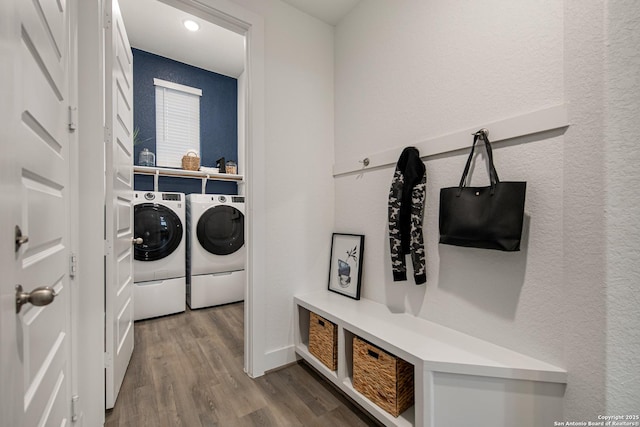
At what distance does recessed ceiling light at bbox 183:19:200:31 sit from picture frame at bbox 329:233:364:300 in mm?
2549

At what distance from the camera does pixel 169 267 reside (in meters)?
2.76

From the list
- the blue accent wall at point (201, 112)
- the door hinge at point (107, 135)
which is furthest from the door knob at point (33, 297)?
the blue accent wall at point (201, 112)

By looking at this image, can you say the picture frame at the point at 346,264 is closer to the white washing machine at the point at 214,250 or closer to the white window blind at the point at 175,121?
the white washing machine at the point at 214,250

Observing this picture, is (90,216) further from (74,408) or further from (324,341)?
(324,341)

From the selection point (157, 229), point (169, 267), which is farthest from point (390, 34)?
point (169, 267)

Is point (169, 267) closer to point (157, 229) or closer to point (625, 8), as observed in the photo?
point (157, 229)

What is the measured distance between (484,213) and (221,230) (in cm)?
262

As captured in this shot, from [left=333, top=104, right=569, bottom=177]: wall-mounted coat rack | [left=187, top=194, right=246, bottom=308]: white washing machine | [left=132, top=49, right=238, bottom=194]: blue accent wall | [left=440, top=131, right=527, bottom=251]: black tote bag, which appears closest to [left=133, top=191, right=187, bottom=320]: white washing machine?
[left=187, top=194, right=246, bottom=308]: white washing machine

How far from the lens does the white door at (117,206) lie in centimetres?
141

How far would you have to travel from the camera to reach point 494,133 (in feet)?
4.00

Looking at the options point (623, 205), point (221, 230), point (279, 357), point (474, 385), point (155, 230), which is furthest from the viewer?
point (221, 230)

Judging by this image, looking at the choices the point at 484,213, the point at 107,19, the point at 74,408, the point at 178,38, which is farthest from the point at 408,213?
the point at 178,38

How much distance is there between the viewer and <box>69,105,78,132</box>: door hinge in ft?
3.75

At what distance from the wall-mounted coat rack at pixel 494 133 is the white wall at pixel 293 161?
42 cm
